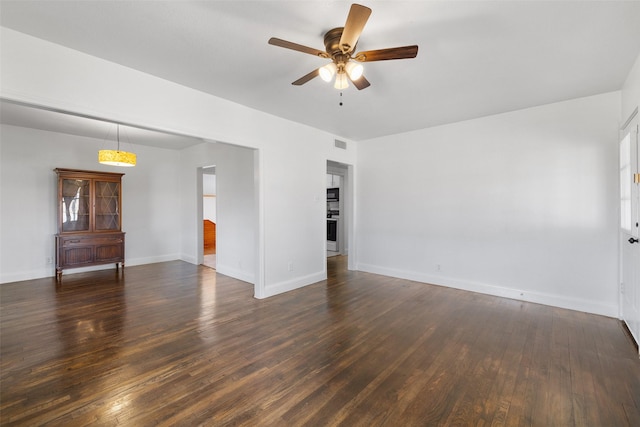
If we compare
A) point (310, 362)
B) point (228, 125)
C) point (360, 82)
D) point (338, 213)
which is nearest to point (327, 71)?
point (360, 82)

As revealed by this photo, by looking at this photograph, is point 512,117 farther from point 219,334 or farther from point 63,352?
point 63,352

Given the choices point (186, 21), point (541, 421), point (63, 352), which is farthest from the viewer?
point (63, 352)

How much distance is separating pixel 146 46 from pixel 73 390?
2.72 metres

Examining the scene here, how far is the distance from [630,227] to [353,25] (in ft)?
11.4

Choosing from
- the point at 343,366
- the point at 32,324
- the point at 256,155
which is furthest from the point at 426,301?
the point at 32,324

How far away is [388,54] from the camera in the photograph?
2.00m

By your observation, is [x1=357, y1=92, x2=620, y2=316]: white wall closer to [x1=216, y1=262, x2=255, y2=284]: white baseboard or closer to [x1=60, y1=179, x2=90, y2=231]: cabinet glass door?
[x1=216, y1=262, x2=255, y2=284]: white baseboard

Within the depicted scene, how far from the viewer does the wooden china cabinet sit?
5102 mm

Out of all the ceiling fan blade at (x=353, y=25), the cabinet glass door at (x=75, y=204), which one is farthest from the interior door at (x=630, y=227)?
the cabinet glass door at (x=75, y=204)

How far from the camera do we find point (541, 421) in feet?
5.70

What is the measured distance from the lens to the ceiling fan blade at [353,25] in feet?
5.17

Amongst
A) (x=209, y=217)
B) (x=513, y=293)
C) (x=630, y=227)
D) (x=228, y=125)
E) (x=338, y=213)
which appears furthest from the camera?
(x=209, y=217)

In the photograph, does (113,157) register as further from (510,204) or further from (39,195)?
(510,204)

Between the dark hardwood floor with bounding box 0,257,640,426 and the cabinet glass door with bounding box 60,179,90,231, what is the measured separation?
160 cm
